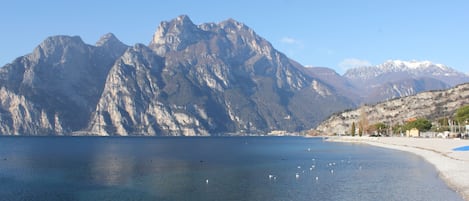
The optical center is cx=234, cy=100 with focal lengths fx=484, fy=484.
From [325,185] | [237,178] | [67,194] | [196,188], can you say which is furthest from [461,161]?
[67,194]

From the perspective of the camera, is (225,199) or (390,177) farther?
(390,177)

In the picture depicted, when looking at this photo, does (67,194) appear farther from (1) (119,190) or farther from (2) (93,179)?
(2) (93,179)

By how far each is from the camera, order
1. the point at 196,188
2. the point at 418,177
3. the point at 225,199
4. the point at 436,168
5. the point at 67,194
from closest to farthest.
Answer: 1. the point at 225,199
2. the point at 67,194
3. the point at 196,188
4. the point at 418,177
5. the point at 436,168

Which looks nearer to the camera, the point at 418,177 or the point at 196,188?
the point at 196,188

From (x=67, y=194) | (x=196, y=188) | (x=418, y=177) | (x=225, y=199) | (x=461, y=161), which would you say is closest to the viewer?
(x=225, y=199)

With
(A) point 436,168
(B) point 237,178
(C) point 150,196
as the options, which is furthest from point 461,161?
(C) point 150,196

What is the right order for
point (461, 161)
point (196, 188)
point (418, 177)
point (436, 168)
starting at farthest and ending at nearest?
point (461, 161)
point (436, 168)
point (418, 177)
point (196, 188)

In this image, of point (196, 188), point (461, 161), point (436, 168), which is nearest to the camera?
point (196, 188)

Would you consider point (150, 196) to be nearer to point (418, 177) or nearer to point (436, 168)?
point (418, 177)
